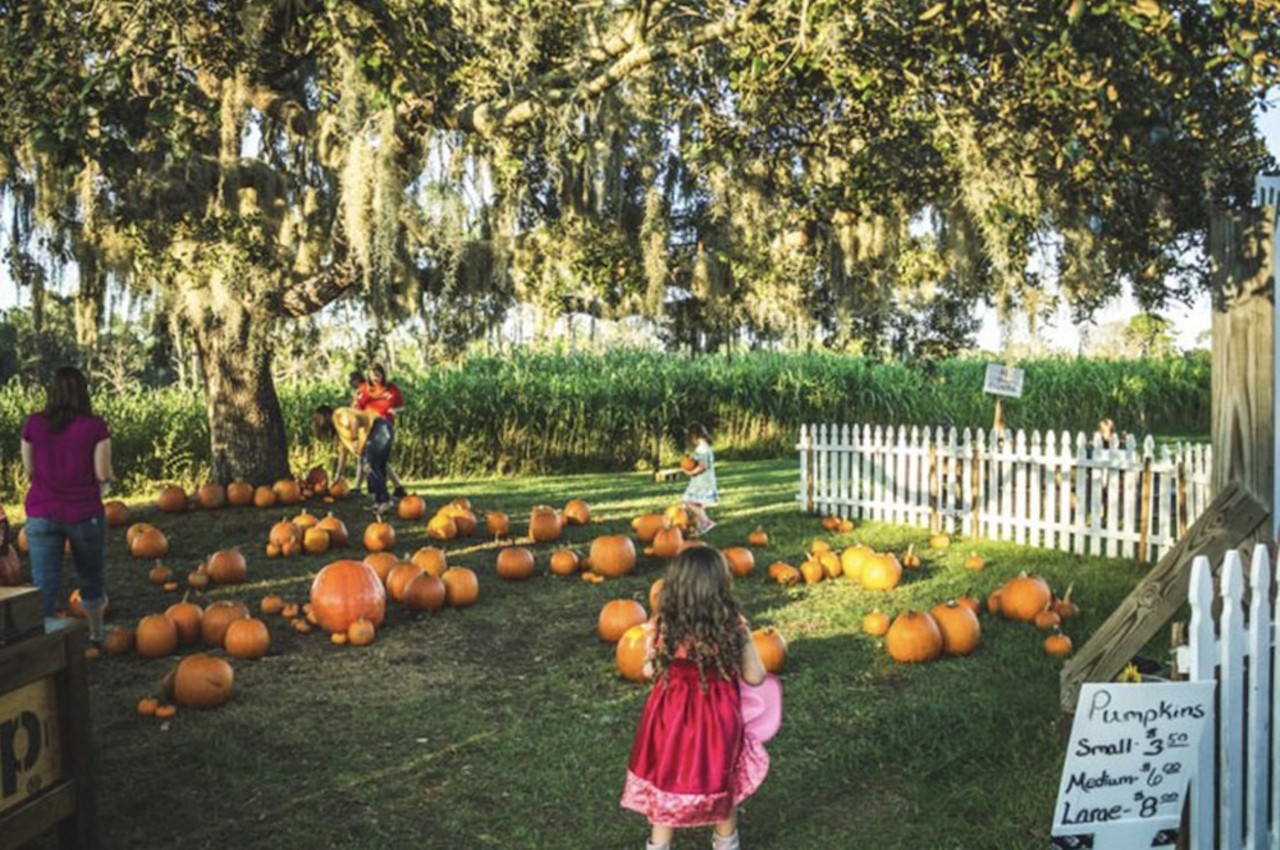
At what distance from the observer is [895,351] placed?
12750 mm

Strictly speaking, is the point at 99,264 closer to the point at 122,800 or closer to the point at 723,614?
the point at 122,800

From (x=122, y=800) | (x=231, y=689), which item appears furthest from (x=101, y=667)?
(x=122, y=800)

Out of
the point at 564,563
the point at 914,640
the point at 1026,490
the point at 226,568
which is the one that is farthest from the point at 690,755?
the point at 1026,490

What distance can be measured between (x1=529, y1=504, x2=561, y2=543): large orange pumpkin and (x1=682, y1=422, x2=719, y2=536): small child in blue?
145 cm

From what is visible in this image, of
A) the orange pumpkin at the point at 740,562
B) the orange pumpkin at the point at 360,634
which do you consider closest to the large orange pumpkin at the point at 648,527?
the orange pumpkin at the point at 740,562

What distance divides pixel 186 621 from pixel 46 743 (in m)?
3.59

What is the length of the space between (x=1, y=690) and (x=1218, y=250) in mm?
4998

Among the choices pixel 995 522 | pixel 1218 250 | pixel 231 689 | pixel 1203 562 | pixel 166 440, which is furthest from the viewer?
pixel 166 440

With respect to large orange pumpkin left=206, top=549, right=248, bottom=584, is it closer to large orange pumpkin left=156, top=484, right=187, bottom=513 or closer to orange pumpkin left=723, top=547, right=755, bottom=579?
large orange pumpkin left=156, top=484, right=187, bottom=513

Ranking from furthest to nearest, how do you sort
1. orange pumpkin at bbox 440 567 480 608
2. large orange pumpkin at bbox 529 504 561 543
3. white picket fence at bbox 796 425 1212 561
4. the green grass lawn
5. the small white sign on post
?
the small white sign on post < large orange pumpkin at bbox 529 504 561 543 < white picket fence at bbox 796 425 1212 561 < orange pumpkin at bbox 440 567 480 608 < the green grass lawn

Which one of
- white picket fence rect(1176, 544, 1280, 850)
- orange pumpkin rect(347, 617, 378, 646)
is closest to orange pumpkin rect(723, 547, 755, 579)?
orange pumpkin rect(347, 617, 378, 646)

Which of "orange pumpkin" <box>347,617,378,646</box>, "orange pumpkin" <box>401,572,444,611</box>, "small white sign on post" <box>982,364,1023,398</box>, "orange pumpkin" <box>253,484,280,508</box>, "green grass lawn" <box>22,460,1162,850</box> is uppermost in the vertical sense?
"small white sign on post" <box>982,364,1023,398</box>

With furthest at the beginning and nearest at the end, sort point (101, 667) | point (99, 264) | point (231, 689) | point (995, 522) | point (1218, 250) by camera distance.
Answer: point (99, 264) → point (995, 522) → point (101, 667) → point (231, 689) → point (1218, 250)

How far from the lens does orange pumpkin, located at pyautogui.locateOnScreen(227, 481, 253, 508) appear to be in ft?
43.3
